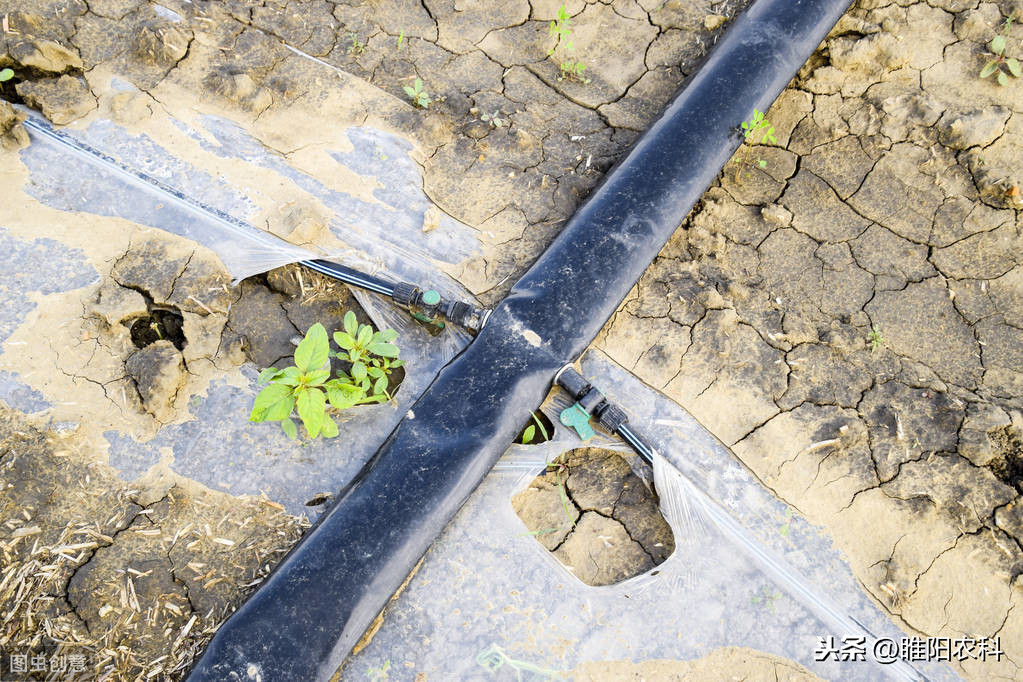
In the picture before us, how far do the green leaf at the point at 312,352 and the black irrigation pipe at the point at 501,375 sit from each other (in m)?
0.38

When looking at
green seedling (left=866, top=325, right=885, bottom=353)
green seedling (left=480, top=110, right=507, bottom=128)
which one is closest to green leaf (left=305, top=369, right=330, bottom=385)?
green seedling (left=480, top=110, right=507, bottom=128)

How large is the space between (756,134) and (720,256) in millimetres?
663

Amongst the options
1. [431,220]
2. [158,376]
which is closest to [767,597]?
[431,220]

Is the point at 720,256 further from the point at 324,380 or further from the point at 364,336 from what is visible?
the point at 324,380

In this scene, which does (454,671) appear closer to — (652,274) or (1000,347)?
(652,274)

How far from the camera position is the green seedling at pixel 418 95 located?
3.23 m

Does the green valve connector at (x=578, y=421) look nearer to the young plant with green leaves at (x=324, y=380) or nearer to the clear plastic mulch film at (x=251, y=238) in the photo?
the clear plastic mulch film at (x=251, y=238)

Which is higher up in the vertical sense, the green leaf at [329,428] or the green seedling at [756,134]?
the green seedling at [756,134]

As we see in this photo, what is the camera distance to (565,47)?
3.49 meters

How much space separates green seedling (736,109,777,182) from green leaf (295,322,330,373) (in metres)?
1.94

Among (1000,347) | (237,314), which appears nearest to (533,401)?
(237,314)

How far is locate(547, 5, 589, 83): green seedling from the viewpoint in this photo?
11.2 feet

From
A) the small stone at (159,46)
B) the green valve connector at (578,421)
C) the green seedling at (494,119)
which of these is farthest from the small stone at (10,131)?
the green valve connector at (578,421)

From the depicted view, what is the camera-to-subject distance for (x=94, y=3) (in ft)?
11.4
